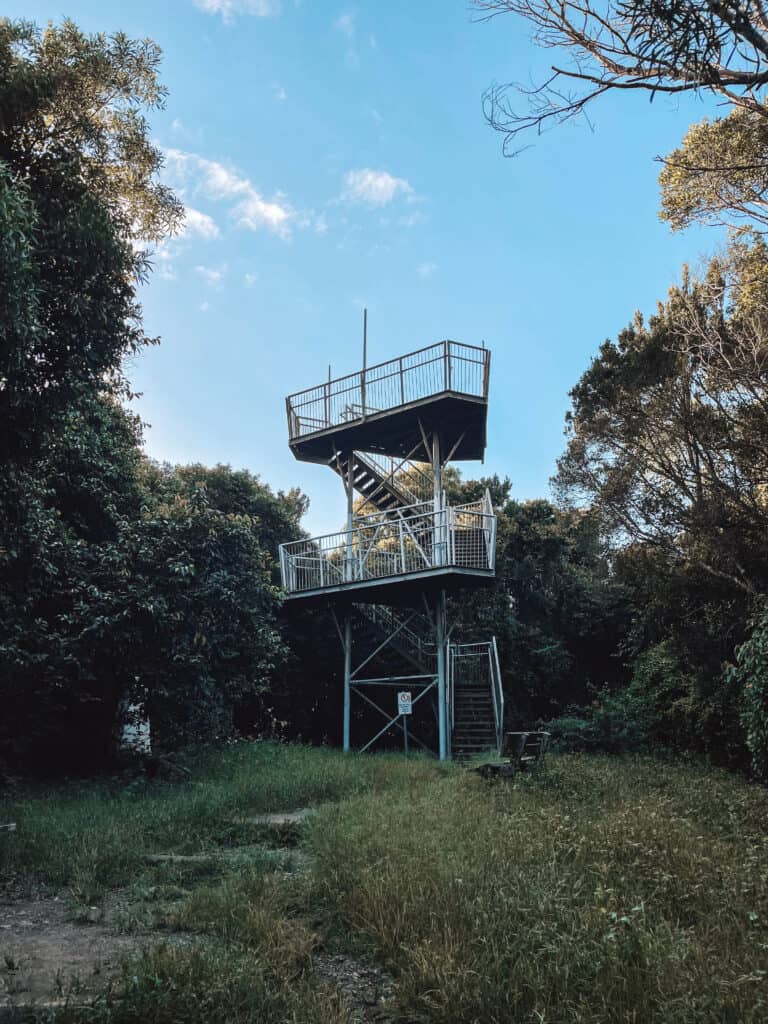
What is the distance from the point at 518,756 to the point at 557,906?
728 cm

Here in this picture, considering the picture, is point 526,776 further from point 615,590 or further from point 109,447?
point 615,590

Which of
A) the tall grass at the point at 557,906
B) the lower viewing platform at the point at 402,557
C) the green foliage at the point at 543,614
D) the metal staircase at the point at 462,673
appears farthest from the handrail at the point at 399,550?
the tall grass at the point at 557,906

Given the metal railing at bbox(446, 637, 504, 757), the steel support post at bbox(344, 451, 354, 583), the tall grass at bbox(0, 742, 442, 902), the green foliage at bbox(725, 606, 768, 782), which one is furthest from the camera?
the steel support post at bbox(344, 451, 354, 583)

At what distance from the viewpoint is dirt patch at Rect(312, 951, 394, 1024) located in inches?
156

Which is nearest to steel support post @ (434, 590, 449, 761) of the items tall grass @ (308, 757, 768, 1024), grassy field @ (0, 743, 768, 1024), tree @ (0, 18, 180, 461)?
grassy field @ (0, 743, 768, 1024)

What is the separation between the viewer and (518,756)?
11773mm

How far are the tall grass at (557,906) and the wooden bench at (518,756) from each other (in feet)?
8.08

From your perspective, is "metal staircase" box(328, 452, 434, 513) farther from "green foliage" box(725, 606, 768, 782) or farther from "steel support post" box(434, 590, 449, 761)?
"green foliage" box(725, 606, 768, 782)

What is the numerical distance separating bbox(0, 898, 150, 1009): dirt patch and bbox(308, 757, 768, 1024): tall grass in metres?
1.52

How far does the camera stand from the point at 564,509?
59.6 feet

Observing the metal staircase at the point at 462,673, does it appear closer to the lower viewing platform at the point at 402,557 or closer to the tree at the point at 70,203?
the lower viewing platform at the point at 402,557

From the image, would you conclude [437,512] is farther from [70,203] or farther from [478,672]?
[70,203]

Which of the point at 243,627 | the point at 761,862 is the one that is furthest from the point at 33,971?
the point at 243,627

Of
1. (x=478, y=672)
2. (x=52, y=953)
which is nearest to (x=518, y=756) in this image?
(x=52, y=953)
